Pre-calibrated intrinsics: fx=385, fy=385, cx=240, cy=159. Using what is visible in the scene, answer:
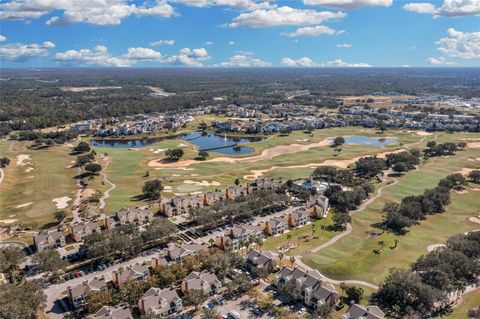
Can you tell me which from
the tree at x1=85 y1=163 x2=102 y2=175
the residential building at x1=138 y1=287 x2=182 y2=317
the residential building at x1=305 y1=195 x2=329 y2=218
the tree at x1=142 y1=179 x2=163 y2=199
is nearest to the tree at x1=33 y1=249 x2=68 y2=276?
the residential building at x1=138 y1=287 x2=182 y2=317

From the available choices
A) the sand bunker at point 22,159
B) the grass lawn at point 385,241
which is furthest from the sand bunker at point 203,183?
the sand bunker at point 22,159

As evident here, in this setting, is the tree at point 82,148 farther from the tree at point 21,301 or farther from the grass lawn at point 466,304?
the grass lawn at point 466,304

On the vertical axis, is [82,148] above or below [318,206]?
above

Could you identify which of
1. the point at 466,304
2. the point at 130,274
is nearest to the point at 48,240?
the point at 130,274

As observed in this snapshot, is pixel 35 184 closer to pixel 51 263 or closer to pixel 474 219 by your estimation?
pixel 51 263

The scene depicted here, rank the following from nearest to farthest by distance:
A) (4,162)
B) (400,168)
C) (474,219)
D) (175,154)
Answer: (474,219), (400,168), (4,162), (175,154)

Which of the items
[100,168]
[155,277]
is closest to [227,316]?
[155,277]

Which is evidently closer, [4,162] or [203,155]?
[4,162]
